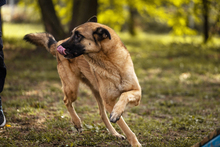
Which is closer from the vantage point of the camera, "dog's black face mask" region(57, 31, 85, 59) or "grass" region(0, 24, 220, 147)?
"dog's black face mask" region(57, 31, 85, 59)

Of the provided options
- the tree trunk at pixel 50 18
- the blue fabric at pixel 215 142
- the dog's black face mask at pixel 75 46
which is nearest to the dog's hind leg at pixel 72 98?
the dog's black face mask at pixel 75 46

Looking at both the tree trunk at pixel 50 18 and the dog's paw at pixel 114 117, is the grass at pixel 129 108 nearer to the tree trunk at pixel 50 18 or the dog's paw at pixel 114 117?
the dog's paw at pixel 114 117

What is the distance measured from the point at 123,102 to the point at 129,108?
2.20 m

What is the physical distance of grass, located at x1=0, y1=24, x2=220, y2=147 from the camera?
3555 millimetres

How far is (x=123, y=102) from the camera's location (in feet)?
10.3

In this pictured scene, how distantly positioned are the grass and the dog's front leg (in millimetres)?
626

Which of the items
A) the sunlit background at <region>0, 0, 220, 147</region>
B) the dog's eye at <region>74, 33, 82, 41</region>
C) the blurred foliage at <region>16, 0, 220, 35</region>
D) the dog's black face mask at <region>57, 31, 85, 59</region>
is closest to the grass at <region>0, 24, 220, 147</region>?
the sunlit background at <region>0, 0, 220, 147</region>

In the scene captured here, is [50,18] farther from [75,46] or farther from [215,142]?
[215,142]

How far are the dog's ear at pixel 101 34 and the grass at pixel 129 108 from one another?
1.45 m

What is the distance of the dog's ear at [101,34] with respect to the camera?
10.6 ft

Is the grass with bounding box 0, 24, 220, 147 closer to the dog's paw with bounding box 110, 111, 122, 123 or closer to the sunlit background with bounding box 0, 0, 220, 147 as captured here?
the sunlit background with bounding box 0, 0, 220, 147

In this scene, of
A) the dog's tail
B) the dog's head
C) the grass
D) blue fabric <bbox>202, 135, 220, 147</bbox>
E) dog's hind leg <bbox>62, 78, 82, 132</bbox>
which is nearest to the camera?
blue fabric <bbox>202, 135, 220, 147</bbox>

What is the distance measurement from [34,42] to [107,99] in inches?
81.7

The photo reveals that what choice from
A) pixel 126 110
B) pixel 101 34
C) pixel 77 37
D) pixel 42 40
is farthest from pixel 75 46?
pixel 126 110
